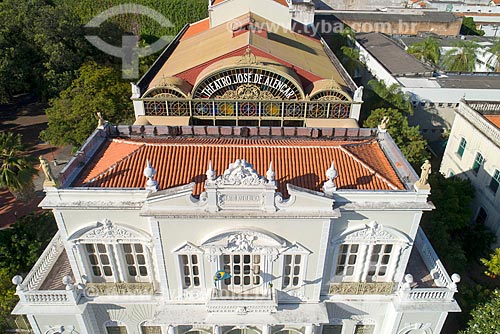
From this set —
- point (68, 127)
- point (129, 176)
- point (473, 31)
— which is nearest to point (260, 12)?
point (68, 127)

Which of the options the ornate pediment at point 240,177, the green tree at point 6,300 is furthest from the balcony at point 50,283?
the ornate pediment at point 240,177

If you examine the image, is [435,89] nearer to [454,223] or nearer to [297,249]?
[454,223]

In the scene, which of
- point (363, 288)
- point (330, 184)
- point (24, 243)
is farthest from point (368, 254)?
point (24, 243)

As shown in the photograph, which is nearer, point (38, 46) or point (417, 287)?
point (417, 287)

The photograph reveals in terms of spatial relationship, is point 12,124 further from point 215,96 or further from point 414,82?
point 414,82

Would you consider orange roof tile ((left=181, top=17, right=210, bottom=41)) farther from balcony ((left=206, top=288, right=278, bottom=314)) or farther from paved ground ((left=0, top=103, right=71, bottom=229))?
balcony ((left=206, top=288, right=278, bottom=314))

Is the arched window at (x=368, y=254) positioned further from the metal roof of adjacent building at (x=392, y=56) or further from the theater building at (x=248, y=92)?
the metal roof of adjacent building at (x=392, y=56)

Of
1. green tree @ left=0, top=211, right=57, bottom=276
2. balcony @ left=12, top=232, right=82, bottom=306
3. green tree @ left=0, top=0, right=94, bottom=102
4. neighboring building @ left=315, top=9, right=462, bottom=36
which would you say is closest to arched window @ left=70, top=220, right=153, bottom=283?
balcony @ left=12, top=232, right=82, bottom=306
